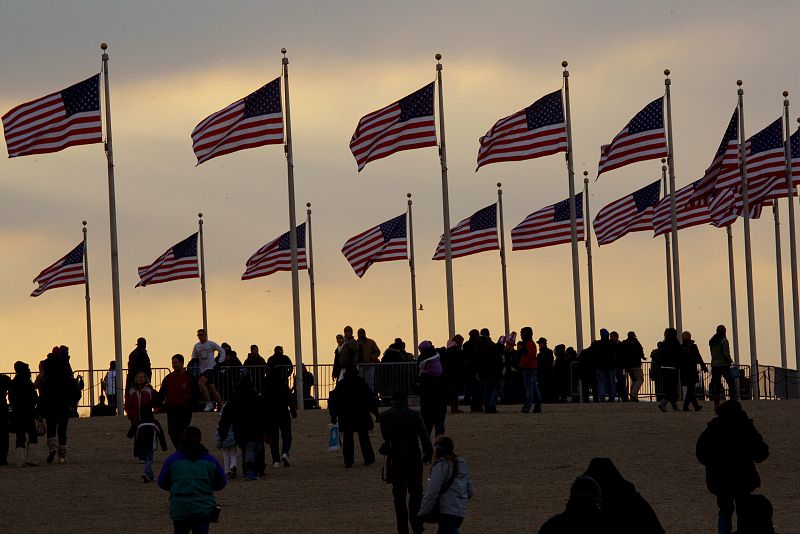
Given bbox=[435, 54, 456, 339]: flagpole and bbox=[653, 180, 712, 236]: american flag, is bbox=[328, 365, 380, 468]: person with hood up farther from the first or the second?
bbox=[653, 180, 712, 236]: american flag

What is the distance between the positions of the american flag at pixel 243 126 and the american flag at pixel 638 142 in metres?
8.25

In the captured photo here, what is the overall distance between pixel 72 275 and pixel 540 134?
47.4ft

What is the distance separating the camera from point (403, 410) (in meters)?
20.5

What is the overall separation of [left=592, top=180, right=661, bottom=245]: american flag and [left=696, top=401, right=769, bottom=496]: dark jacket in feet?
94.4

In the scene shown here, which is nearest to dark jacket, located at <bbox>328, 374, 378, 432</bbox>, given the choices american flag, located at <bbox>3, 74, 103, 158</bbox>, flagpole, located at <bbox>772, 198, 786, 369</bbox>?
american flag, located at <bbox>3, 74, 103, 158</bbox>

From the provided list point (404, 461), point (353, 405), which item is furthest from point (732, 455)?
point (353, 405)

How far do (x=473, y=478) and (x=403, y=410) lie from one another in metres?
5.85

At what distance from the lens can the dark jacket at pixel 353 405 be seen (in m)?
27.0

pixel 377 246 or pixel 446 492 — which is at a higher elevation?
pixel 377 246

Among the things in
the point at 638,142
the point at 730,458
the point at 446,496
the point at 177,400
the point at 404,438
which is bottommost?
the point at 446,496

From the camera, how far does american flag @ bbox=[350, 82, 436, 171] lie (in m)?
39.0

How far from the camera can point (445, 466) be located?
17.2 meters

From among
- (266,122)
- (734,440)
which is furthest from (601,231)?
(734,440)

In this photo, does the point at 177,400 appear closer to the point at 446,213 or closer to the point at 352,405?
the point at 352,405
